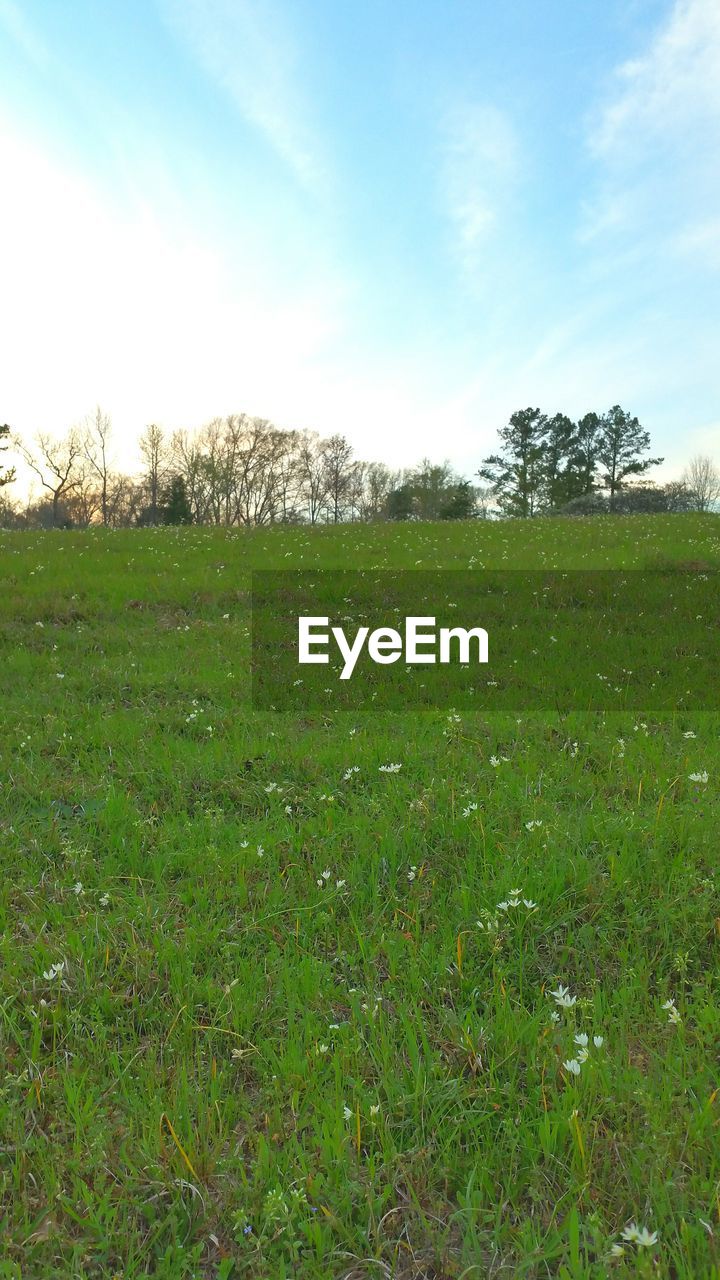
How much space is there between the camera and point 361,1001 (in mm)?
3123

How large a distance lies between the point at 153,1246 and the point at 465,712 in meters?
5.18

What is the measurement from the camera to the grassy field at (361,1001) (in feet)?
7.09

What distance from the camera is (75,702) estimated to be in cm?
717

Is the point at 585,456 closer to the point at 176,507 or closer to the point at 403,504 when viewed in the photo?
the point at 403,504

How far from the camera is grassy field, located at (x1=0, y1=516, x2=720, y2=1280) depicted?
216 centimetres

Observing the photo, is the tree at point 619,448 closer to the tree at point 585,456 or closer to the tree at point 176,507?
the tree at point 585,456

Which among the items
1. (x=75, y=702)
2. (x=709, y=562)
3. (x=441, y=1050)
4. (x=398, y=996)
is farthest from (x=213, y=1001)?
(x=709, y=562)

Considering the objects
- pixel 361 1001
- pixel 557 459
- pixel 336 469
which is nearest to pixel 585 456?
pixel 557 459

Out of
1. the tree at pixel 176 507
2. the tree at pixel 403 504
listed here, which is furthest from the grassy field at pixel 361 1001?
the tree at pixel 403 504

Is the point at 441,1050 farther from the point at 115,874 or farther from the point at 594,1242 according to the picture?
the point at 115,874

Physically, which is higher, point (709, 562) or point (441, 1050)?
point (709, 562)

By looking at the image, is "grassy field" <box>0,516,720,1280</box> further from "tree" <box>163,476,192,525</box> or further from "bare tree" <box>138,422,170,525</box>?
"bare tree" <box>138,422,170,525</box>

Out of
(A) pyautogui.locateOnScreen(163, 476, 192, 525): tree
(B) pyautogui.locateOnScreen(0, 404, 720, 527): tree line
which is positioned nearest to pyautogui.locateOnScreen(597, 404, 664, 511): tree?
(B) pyautogui.locateOnScreen(0, 404, 720, 527): tree line

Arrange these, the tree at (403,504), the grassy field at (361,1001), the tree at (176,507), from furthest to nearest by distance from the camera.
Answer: the tree at (403,504) < the tree at (176,507) < the grassy field at (361,1001)
